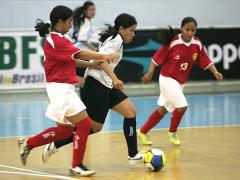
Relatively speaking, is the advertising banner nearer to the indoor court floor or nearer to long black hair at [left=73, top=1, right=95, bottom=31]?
the indoor court floor

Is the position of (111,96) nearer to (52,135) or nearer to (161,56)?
(52,135)

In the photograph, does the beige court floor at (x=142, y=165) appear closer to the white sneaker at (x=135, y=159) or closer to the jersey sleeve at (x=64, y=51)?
the white sneaker at (x=135, y=159)

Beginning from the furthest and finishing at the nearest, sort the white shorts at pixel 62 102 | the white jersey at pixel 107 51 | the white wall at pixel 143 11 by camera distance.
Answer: the white wall at pixel 143 11 < the white jersey at pixel 107 51 < the white shorts at pixel 62 102

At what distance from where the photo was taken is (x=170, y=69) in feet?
34.3

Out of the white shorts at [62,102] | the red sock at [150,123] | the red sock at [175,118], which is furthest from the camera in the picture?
the red sock at [150,123]

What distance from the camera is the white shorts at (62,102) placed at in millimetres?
7793

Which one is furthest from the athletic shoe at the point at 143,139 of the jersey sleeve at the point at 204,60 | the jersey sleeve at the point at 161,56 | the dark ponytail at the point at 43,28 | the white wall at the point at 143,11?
the white wall at the point at 143,11

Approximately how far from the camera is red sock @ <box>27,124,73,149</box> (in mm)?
8055

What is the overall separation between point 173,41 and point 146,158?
2.81m

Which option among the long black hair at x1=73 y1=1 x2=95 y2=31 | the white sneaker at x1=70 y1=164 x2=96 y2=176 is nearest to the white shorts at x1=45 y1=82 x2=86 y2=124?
the white sneaker at x1=70 y1=164 x2=96 y2=176

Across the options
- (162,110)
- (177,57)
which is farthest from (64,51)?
(162,110)

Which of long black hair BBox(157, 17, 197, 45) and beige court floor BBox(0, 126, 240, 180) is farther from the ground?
long black hair BBox(157, 17, 197, 45)

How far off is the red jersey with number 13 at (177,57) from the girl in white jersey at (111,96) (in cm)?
188

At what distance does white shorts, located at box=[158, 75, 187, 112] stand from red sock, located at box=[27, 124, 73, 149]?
2607 millimetres
